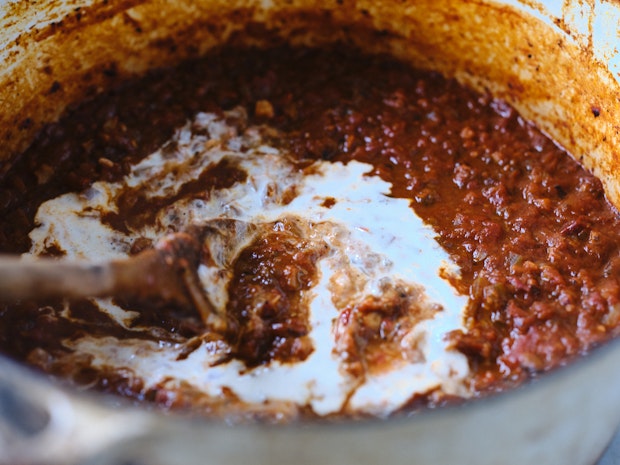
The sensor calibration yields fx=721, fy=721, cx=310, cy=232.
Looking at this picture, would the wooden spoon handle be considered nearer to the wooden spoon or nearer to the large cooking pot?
the wooden spoon

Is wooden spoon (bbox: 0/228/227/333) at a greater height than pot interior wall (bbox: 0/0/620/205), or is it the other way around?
pot interior wall (bbox: 0/0/620/205)

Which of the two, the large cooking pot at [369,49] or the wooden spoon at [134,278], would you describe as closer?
the large cooking pot at [369,49]

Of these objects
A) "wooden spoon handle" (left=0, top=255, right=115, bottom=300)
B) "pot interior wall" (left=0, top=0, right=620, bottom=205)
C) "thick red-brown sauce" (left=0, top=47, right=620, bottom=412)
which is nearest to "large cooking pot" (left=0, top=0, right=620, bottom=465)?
"pot interior wall" (left=0, top=0, right=620, bottom=205)

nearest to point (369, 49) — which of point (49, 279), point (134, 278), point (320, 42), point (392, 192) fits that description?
point (320, 42)

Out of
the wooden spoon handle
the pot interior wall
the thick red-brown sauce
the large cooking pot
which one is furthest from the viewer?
the pot interior wall

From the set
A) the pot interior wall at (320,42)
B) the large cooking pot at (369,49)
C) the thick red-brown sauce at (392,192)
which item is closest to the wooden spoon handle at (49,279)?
the large cooking pot at (369,49)

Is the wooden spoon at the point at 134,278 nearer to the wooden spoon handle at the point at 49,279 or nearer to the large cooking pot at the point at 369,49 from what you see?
the wooden spoon handle at the point at 49,279
